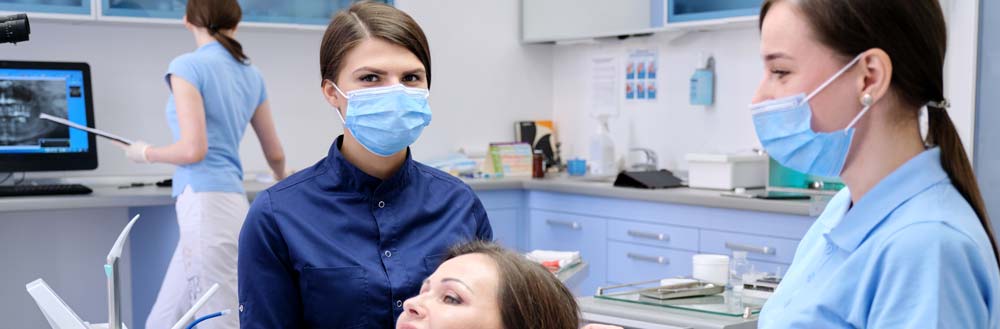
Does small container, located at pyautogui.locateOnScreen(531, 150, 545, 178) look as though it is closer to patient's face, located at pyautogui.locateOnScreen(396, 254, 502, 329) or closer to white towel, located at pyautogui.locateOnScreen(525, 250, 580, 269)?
white towel, located at pyautogui.locateOnScreen(525, 250, 580, 269)

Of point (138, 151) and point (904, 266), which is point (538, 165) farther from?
point (904, 266)

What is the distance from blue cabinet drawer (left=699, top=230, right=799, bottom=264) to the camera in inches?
143

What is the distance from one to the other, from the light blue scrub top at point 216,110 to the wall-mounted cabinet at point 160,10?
26.1 inches

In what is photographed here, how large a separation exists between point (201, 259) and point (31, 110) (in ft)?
3.72

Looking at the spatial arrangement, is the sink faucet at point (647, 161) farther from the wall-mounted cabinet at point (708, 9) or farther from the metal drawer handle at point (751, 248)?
the metal drawer handle at point (751, 248)

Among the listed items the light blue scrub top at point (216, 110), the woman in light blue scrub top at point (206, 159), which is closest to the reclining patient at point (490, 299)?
the woman in light blue scrub top at point (206, 159)

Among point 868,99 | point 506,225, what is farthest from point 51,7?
point 868,99

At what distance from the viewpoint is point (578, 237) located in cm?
448

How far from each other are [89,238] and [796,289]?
3.55 m

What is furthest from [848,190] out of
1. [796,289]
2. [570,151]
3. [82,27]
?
[570,151]

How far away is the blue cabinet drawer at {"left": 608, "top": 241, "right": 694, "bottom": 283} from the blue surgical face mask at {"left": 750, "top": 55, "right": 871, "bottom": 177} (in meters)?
2.50

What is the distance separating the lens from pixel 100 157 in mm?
4305

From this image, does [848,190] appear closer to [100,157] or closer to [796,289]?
[796,289]

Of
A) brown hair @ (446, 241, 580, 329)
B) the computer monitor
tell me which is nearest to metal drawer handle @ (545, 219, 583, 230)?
the computer monitor
